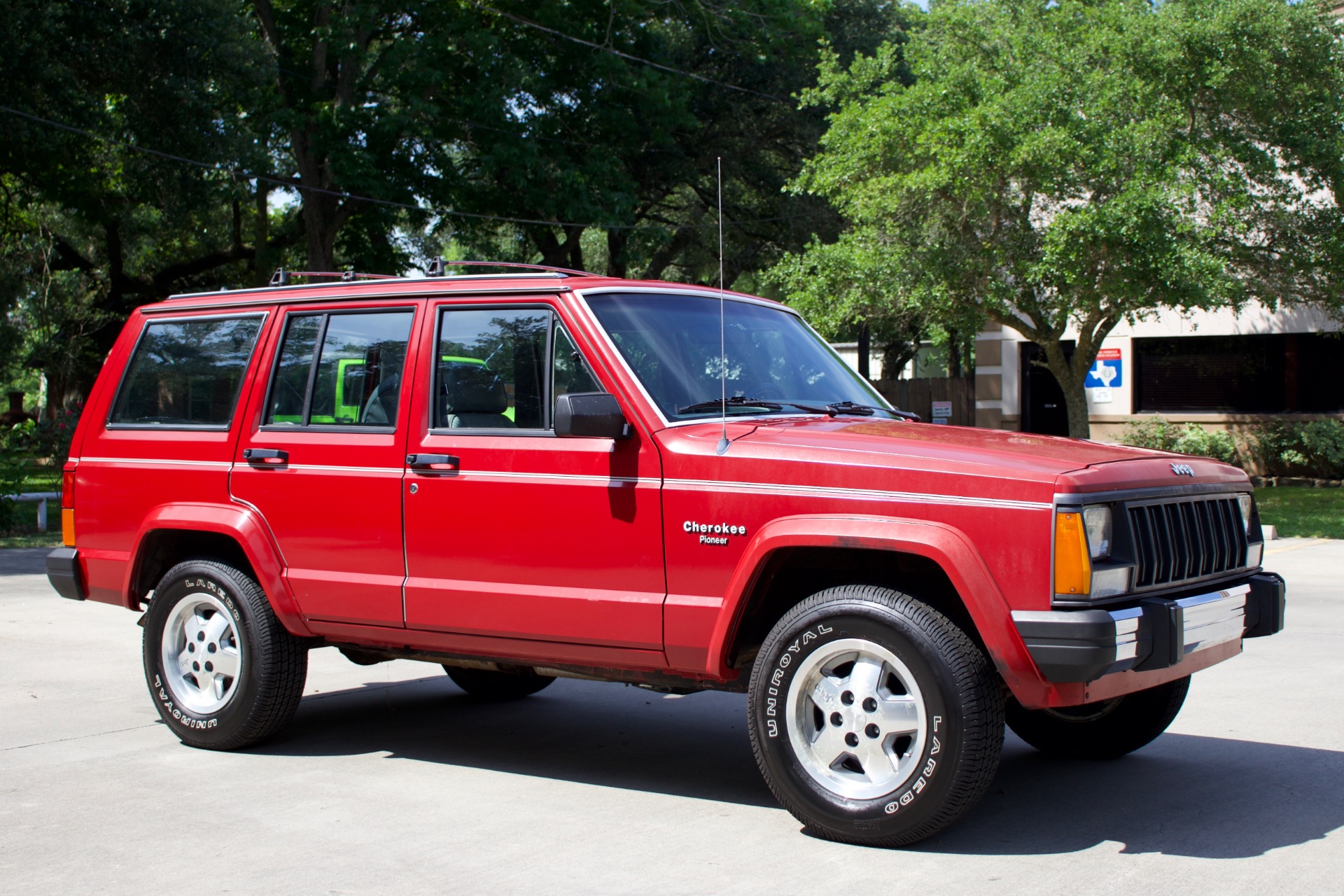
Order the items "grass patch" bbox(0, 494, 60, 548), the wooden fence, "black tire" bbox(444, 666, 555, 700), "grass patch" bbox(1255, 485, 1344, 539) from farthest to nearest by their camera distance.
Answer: the wooden fence, "grass patch" bbox(1255, 485, 1344, 539), "grass patch" bbox(0, 494, 60, 548), "black tire" bbox(444, 666, 555, 700)

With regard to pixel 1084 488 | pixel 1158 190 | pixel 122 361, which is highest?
pixel 1158 190

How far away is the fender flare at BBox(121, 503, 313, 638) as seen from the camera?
601cm

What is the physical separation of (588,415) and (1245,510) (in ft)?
8.72

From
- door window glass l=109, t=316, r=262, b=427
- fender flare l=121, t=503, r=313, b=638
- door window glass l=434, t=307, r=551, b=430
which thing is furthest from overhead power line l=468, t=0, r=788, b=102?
door window glass l=434, t=307, r=551, b=430

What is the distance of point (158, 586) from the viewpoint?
6496mm

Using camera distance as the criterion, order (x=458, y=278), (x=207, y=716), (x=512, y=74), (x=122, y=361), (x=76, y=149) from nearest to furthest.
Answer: (x=458, y=278), (x=207, y=716), (x=122, y=361), (x=76, y=149), (x=512, y=74)

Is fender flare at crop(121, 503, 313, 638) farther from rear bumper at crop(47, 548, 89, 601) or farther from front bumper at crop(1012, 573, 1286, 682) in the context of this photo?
front bumper at crop(1012, 573, 1286, 682)

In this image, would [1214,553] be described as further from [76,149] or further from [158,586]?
[76,149]

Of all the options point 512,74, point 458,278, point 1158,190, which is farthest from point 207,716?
point 512,74

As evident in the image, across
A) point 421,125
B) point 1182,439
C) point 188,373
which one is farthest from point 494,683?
point 421,125

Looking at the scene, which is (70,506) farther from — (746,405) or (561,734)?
(746,405)

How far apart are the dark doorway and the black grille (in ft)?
75.4

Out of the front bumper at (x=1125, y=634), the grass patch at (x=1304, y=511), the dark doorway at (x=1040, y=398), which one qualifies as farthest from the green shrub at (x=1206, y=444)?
the front bumper at (x=1125, y=634)

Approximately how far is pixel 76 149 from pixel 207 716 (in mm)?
19403
